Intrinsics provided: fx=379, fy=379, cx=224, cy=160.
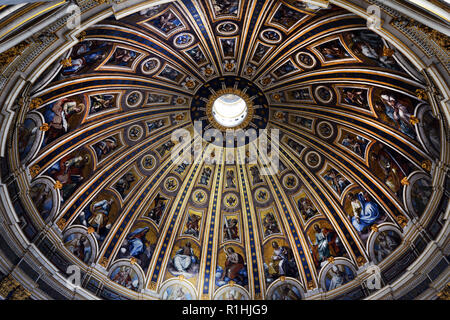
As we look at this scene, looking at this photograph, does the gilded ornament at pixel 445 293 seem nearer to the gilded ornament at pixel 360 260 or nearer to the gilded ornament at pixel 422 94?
the gilded ornament at pixel 360 260

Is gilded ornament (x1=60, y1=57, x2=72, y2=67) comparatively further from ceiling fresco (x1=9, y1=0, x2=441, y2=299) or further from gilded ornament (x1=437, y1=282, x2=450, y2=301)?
gilded ornament (x1=437, y1=282, x2=450, y2=301)

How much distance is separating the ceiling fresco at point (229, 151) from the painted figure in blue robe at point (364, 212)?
10 centimetres

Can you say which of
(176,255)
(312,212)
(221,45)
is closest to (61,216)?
(176,255)

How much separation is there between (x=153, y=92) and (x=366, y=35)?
32.3 feet

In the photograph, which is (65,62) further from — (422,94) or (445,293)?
(445,293)

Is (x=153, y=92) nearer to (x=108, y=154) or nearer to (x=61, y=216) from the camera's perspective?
(x=108, y=154)

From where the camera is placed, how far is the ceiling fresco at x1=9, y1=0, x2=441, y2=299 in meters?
14.1

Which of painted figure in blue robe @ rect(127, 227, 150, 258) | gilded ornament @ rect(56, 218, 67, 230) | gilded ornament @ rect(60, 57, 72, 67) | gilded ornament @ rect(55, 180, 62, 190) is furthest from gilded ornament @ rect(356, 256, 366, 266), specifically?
gilded ornament @ rect(60, 57, 72, 67)

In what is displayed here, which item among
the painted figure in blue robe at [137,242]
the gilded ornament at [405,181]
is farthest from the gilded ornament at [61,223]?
the gilded ornament at [405,181]

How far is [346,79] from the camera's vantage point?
15.6m

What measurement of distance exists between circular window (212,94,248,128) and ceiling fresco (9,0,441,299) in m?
0.59

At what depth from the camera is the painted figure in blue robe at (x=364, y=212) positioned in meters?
16.6

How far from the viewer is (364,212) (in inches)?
671

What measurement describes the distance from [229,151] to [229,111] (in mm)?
2606
